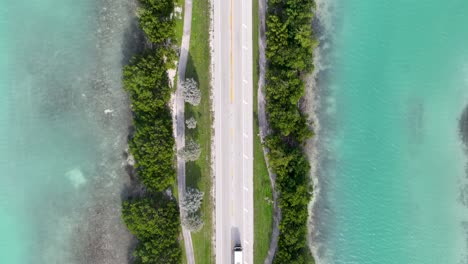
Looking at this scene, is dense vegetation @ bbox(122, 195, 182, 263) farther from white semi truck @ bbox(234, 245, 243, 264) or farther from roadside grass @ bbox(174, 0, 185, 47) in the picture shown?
roadside grass @ bbox(174, 0, 185, 47)

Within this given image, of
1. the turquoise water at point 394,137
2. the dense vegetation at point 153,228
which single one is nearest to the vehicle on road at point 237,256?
the dense vegetation at point 153,228


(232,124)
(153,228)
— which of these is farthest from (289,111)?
(153,228)

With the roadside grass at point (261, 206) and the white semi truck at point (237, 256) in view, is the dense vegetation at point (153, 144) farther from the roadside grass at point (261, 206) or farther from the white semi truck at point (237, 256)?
the roadside grass at point (261, 206)

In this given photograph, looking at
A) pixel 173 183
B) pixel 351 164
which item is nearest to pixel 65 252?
pixel 173 183

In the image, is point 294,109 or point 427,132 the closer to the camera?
point 294,109

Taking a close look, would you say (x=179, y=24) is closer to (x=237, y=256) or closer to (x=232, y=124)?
(x=232, y=124)

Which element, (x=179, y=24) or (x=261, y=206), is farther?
(x=179, y=24)

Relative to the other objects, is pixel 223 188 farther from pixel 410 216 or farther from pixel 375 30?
pixel 375 30
